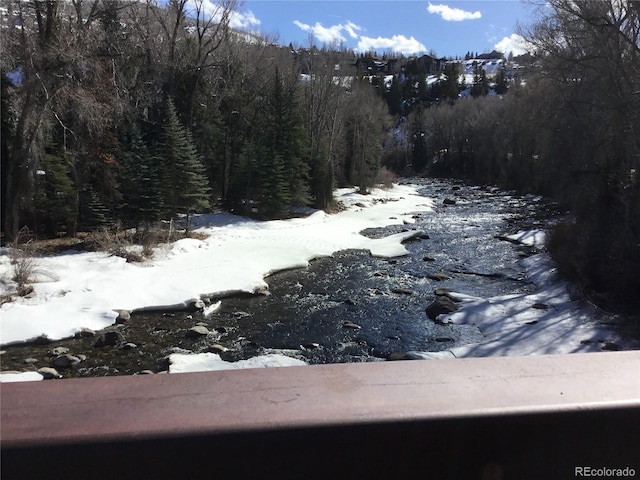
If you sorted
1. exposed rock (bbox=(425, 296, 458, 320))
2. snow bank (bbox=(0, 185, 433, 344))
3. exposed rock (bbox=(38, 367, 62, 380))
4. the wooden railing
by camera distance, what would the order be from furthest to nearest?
exposed rock (bbox=(425, 296, 458, 320))
snow bank (bbox=(0, 185, 433, 344))
exposed rock (bbox=(38, 367, 62, 380))
the wooden railing

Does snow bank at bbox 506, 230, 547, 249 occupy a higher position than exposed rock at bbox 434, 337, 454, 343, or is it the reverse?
snow bank at bbox 506, 230, 547, 249

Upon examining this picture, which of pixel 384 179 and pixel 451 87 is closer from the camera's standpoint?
pixel 384 179

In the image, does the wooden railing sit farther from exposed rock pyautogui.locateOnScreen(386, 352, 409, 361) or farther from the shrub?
the shrub

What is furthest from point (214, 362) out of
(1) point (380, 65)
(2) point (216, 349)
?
(1) point (380, 65)

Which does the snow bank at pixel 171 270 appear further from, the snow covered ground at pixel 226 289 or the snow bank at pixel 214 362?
the snow bank at pixel 214 362

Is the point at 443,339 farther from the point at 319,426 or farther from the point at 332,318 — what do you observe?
the point at 319,426

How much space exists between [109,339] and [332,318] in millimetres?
5732

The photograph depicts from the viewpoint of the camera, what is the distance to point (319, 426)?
1177mm

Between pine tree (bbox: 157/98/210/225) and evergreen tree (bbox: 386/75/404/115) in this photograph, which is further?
evergreen tree (bbox: 386/75/404/115)

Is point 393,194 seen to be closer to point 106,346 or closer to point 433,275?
point 433,275

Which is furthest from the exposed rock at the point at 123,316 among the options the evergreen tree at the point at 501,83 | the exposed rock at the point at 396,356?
the evergreen tree at the point at 501,83

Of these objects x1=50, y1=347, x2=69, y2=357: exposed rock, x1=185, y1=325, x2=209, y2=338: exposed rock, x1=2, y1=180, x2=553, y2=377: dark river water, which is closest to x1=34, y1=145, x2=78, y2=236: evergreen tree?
x1=2, y1=180, x2=553, y2=377: dark river water

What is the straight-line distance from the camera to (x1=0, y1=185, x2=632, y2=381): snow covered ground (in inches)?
475

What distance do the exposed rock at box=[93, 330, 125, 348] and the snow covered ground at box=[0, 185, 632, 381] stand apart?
39.4 inches
